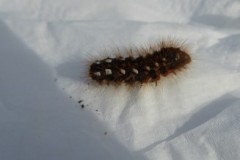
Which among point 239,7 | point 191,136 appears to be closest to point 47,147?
point 191,136

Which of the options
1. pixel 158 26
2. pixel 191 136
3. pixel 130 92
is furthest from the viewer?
pixel 158 26

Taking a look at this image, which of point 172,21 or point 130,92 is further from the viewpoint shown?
point 172,21

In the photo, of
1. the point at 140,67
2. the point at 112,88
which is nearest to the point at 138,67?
the point at 140,67

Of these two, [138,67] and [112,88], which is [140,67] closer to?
[138,67]

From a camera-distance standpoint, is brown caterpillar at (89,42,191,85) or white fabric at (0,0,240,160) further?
brown caterpillar at (89,42,191,85)

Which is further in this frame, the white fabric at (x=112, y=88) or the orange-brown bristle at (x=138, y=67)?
the orange-brown bristle at (x=138, y=67)

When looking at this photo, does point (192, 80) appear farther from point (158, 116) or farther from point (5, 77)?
point (5, 77)
